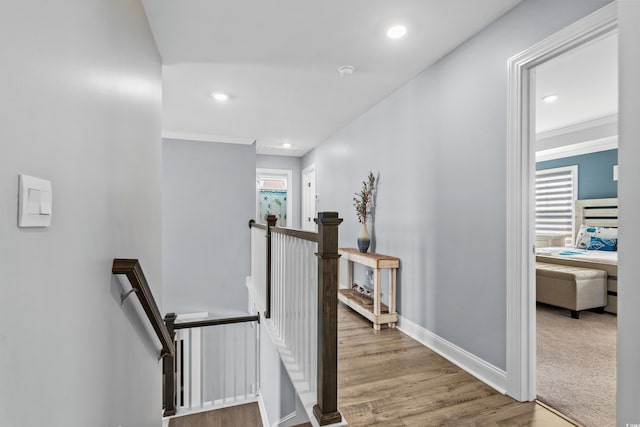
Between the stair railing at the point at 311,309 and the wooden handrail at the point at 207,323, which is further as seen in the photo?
the wooden handrail at the point at 207,323

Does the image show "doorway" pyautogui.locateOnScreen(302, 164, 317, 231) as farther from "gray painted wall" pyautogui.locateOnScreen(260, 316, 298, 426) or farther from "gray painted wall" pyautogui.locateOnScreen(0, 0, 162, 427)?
"gray painted wall" pyautogui.locateOnScreen(0, 0, 162, 427)

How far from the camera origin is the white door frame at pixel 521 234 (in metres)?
1.90

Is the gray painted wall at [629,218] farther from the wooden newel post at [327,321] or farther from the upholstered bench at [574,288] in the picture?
the upholstered bench at [574,288]

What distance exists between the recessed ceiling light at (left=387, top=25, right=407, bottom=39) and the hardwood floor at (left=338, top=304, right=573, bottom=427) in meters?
2.42

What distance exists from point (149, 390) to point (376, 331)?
194 cm

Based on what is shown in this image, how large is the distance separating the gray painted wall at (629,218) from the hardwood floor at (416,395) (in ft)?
2.54

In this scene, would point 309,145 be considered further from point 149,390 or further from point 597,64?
point 149,390

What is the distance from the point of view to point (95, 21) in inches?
Answer: 46.8

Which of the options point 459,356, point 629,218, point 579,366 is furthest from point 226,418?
point 629,218

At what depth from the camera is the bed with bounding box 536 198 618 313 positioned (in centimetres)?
368

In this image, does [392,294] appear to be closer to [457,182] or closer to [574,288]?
[457,182]

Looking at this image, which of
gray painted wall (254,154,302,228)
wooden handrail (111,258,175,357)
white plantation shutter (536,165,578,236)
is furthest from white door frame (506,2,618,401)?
gray painted wall (254,154,302,228)

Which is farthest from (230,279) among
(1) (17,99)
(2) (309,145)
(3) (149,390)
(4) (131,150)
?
(1) (17,99)

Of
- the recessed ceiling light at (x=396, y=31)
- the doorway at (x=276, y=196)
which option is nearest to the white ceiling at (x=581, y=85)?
the recessed ceiling light at (x=396, y=31)
